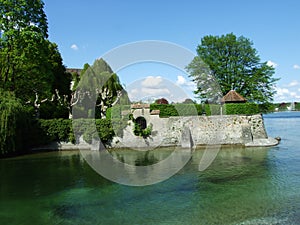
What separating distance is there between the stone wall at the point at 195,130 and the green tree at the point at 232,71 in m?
8.29

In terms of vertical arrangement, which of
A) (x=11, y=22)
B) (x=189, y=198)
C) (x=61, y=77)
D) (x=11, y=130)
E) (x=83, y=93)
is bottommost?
(x=189, y=198)

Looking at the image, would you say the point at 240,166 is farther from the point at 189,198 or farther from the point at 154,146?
the point at 154,146

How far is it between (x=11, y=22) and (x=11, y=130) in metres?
7.52

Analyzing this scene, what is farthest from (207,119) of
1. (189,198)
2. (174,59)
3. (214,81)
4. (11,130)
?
(11,130)

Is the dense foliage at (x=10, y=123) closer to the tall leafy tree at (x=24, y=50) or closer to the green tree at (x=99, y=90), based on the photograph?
the tall leafy tree at (x=24, y=50)

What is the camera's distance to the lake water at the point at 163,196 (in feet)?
21.0

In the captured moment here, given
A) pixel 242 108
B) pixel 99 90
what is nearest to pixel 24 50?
pixel 99 90

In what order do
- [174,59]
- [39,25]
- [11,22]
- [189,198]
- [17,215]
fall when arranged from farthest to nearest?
[39,25] < [11,22] < [174,59] < [189,198] < [17,215]

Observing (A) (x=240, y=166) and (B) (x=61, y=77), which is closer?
(A) (x=240, y=166)

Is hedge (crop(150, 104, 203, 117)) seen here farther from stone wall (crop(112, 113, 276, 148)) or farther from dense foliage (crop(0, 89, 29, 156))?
dense foliage (crop(0, 89, 29, 156))

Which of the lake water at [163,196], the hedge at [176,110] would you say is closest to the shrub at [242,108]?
the hedge at [176,110]

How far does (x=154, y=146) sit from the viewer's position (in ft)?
61.6

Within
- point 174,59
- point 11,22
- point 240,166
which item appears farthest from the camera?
point 11,22

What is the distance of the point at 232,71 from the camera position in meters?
27.1
